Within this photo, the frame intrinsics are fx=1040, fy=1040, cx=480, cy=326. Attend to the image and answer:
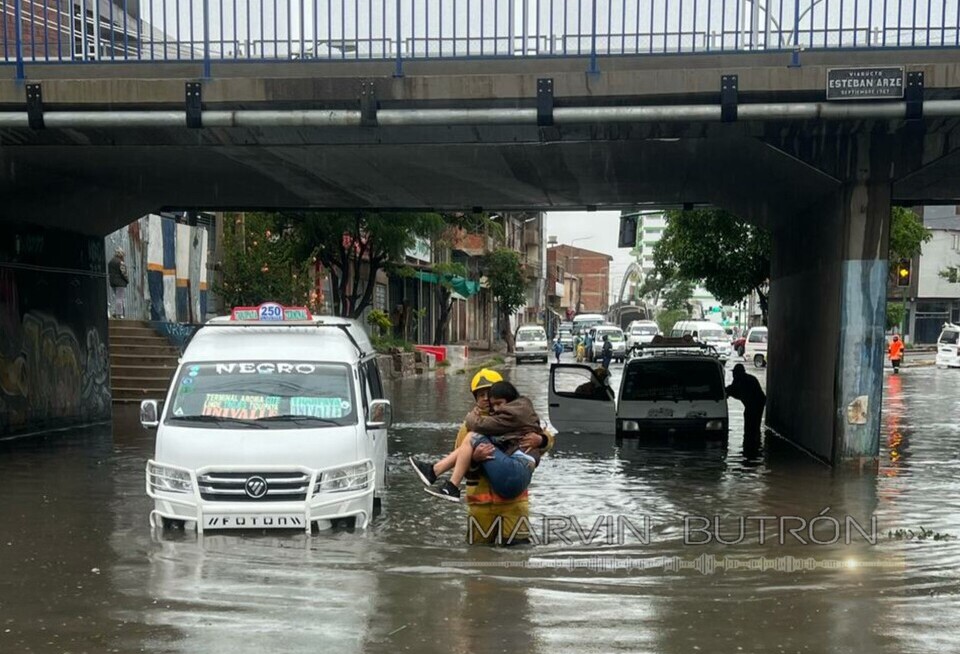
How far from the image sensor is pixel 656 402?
1902 centimetres

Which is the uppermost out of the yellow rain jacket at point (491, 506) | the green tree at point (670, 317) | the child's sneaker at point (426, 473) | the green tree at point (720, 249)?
the green tree at point (720, 249)

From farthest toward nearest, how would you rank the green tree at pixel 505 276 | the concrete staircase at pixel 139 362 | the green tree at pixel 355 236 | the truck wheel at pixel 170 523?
1. the green tree at pixel 505 276
2. the green tree at pixel 355 236
3. the concrete staircase at pixel 139 362
4. the truck wheel at pixel 170 523

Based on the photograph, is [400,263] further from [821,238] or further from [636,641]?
[636,641]

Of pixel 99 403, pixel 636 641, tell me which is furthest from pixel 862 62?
pixel 99 403

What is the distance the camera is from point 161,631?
674 cm

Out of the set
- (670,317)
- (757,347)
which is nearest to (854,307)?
(757,347)

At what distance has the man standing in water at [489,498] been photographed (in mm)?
8273

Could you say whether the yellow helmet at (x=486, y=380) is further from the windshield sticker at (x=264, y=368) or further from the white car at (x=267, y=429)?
the windshield sticker at (x=264, y=368)

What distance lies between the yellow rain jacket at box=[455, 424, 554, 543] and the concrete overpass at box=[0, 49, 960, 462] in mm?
5501

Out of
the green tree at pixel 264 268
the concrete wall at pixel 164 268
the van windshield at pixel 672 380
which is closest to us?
the van windshield at pixel 672 380

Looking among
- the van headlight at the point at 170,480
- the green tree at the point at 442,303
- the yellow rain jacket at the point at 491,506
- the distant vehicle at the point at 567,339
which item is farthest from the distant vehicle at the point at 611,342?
the yellow rain jacket at the point at 491,506

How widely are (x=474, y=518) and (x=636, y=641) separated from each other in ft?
7.65

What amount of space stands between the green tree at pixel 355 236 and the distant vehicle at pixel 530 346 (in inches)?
814

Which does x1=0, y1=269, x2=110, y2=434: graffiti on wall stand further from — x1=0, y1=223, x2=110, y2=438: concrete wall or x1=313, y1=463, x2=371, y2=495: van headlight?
x1=313, y1=463, x2=371, y2=495: van headlight
